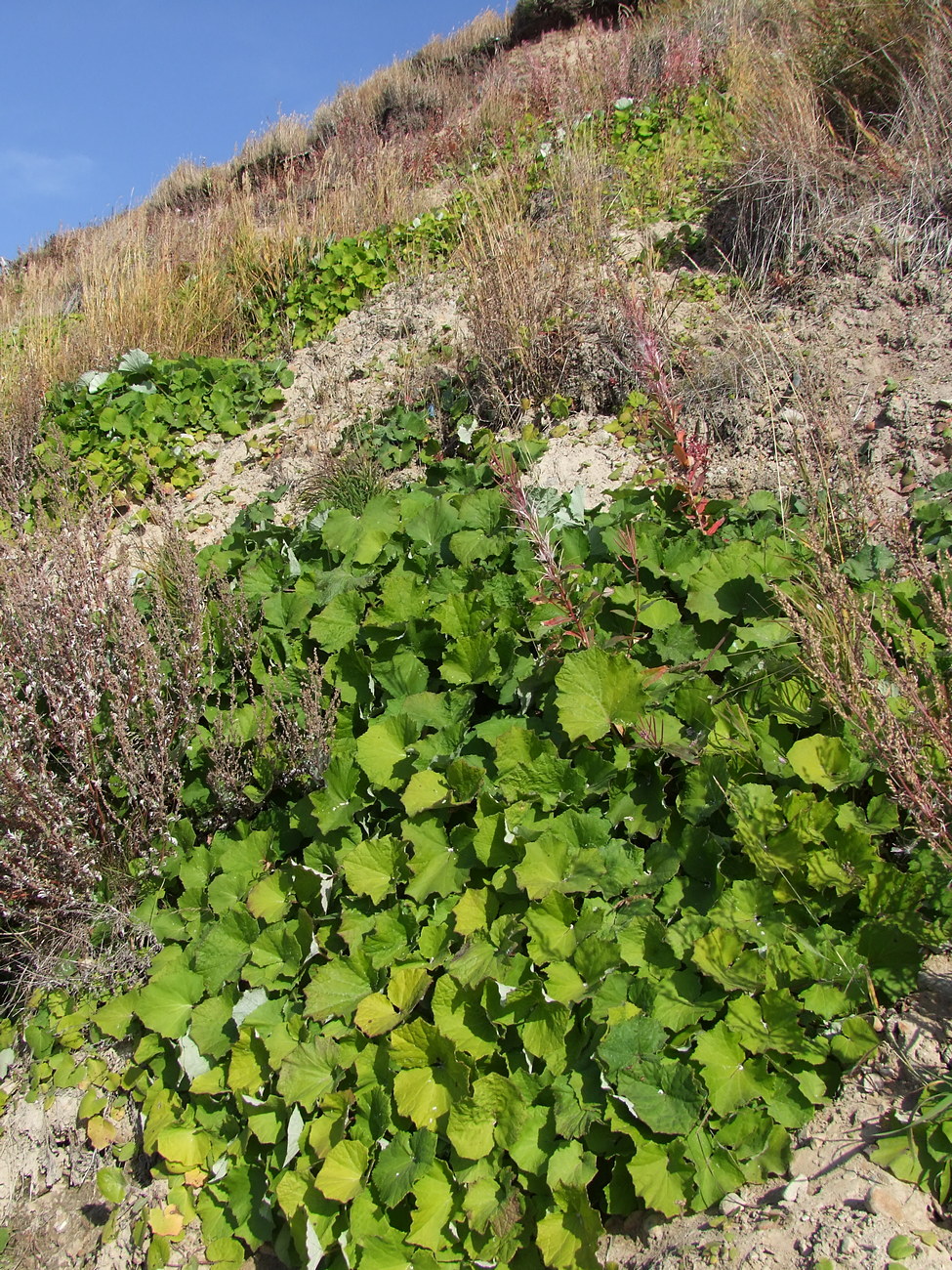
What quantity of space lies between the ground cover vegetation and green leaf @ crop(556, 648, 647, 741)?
0.01 metres

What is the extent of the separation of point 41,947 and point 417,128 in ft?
41.0

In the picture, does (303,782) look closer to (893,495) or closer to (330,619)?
(330,619)

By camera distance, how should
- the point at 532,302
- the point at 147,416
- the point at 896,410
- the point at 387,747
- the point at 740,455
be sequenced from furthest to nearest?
the point at 147,416 → the point at 532,302 → the point at 740,455 → the point at 896,410 → the point at 387,747

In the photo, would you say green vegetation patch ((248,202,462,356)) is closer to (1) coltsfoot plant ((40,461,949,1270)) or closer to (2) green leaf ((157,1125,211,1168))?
(1) coltsfoot plant ((40,461,949,1270))

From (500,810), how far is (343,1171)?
0.85 metres

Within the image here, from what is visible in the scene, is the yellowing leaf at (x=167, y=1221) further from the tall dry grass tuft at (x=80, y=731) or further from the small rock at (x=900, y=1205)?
the small rock at (x=900, y=1205)

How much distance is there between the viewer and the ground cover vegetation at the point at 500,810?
65.8 inches

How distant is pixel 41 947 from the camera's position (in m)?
2.75

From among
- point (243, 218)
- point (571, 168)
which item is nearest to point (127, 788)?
point (571, 168)

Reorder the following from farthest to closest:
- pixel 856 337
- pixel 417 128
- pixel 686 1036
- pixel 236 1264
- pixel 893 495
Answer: pixel 417 128, pixel 856 337, pixel 893 495, pixel 236 1264, pixel 686 1036

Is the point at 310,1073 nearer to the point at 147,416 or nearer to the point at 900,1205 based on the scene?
the point at 900,1205

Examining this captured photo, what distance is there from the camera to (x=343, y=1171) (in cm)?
180

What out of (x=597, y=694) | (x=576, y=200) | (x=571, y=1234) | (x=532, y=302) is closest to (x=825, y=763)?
(x=597, y=694)

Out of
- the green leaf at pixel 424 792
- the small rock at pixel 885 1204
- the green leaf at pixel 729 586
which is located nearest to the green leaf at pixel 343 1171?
the green leaf at pixel 424 792
